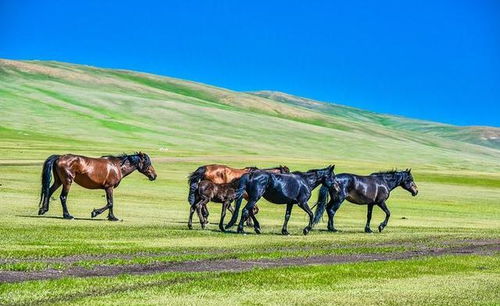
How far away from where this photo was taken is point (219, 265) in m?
18.0

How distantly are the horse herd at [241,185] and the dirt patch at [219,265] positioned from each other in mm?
5383

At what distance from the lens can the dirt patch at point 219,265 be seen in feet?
50.8

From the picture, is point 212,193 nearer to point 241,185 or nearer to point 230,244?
point 241,185

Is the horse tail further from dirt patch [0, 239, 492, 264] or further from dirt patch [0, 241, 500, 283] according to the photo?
dirt patch [0, 241, 500, 283]

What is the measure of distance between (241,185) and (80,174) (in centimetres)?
727

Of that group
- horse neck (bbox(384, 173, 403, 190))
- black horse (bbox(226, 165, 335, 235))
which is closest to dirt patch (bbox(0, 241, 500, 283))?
black horse (bbox(226, 165, 335, 235))

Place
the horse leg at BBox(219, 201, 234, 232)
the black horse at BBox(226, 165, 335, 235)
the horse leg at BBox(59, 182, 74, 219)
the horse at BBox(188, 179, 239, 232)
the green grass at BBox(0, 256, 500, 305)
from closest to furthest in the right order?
the green grass at BBox(0, 256, 500, 305) → the black horse at BBox(226, 165, 335, 235) → the horse leg at BBox(219, 201, 234, 232) → the horse at BBox(188, 179, 239, 232) → the horse leg at BBox(59, 182, 74, 219)

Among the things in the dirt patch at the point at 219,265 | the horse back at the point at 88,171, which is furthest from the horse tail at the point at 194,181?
the dirt patch at the point at 219,265

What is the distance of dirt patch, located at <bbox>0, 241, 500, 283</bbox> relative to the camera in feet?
50.8

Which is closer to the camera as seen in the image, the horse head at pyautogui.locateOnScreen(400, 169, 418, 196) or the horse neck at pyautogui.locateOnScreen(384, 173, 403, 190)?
the horse neck at pyautogui.locateOnScreen(384, 173, 403, 190)

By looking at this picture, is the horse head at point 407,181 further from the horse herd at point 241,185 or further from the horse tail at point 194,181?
the horse tail at point 194,181

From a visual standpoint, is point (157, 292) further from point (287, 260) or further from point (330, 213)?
point (330, 213)

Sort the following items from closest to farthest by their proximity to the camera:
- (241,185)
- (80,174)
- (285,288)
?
(285,288) → (241,185) → (80,174)

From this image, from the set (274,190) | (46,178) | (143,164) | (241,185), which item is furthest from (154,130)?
(241,185)
